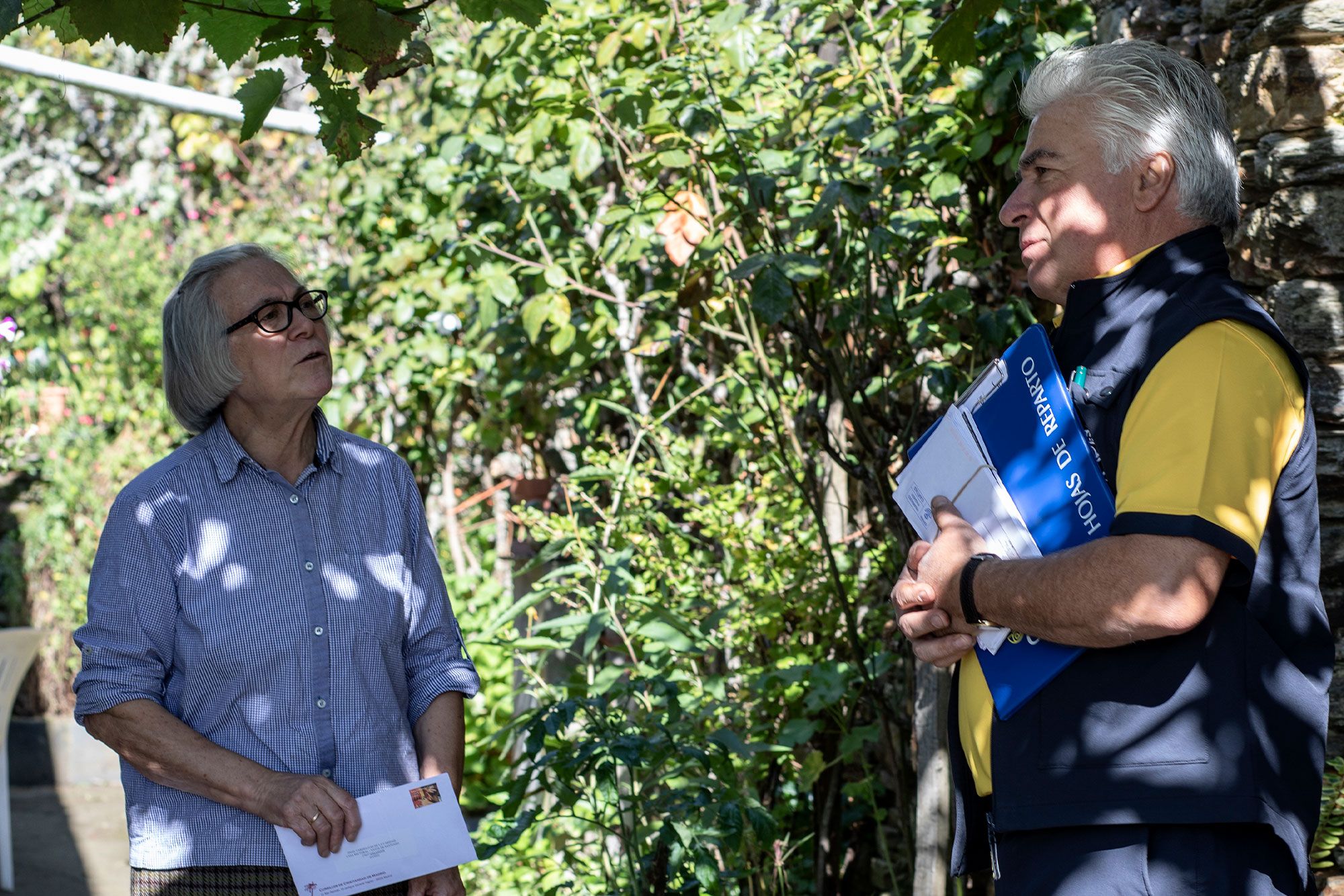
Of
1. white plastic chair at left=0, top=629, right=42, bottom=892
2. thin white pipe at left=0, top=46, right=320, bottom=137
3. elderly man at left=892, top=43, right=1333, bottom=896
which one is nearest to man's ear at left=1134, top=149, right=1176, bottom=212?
elderly man at left=892, top=43, right=1333, bottom=896

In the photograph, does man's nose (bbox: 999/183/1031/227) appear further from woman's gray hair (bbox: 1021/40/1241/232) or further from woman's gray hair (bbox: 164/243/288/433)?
woman's gray hair (bbox: 164/243/288/433)

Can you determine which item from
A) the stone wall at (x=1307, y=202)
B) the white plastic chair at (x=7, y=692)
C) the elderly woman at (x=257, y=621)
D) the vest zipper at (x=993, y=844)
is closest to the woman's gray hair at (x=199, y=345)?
the elderly woman at (x=257, y=621)

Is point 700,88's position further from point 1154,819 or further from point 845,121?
point 1154,819

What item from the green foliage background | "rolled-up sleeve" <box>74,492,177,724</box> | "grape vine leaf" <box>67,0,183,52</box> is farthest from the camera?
the green foliage background

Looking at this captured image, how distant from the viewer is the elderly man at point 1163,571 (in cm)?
138

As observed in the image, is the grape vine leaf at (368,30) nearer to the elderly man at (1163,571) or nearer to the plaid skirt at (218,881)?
the elderly man at (1163,571)

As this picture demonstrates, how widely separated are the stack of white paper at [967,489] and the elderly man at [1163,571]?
31mm

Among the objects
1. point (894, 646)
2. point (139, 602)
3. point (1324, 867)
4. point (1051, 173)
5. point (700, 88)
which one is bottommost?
point (1324, 867)

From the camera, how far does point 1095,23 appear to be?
113 inches

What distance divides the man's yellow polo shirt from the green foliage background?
98 cm

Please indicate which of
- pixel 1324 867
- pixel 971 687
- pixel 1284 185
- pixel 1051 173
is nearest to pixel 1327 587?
pixel 1324 867

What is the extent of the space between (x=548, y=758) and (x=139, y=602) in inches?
37.0

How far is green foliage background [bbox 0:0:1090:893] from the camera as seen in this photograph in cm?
276

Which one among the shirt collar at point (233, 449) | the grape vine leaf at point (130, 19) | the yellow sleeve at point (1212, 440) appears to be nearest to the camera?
the yellow sleeve at point (1212, 440)
